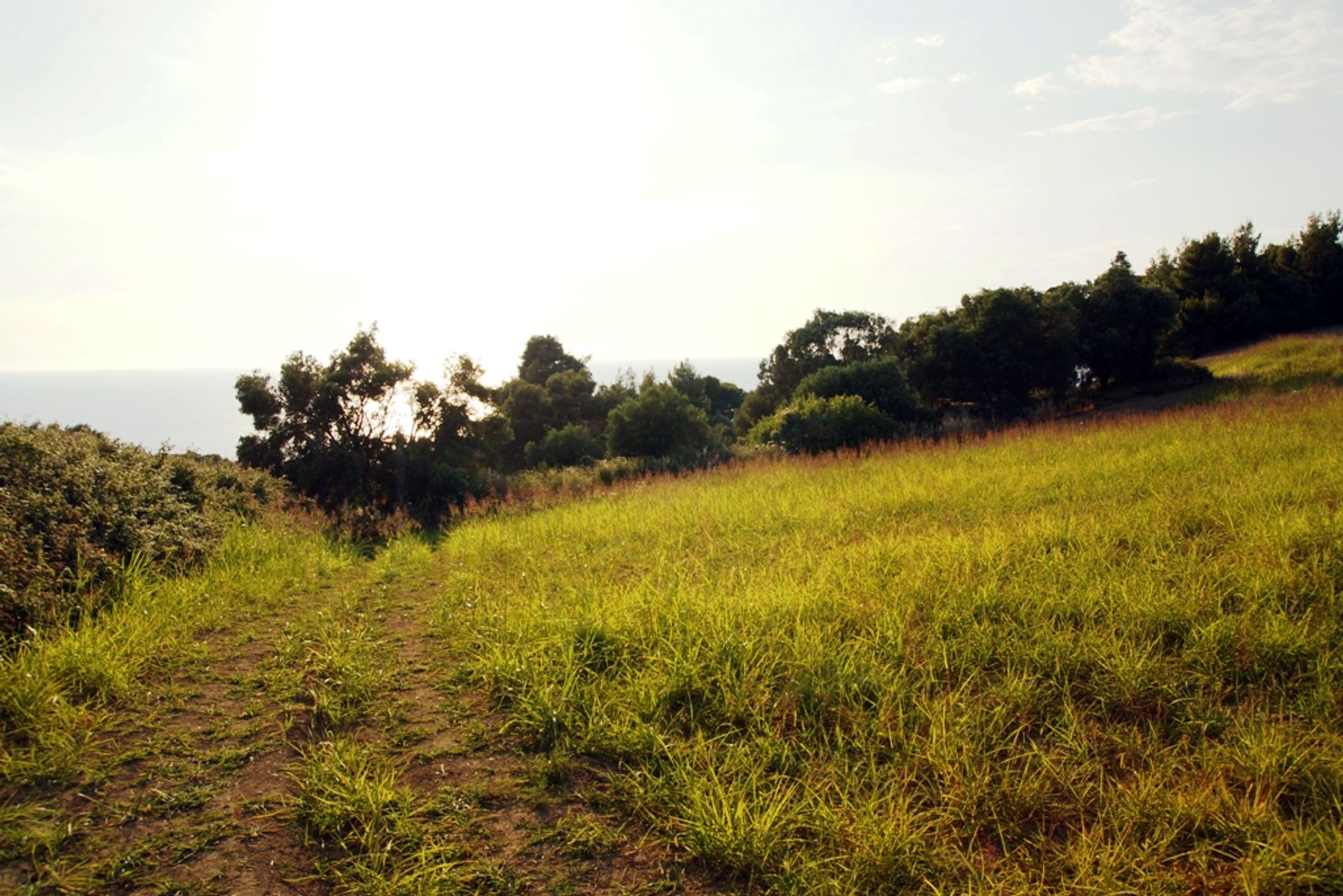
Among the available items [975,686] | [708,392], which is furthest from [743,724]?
[708,392]

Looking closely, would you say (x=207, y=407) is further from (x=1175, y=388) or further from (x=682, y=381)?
(x=1175, y=388)

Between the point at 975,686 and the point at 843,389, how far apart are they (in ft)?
69.4

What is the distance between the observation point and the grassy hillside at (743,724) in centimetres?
285

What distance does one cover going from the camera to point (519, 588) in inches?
250

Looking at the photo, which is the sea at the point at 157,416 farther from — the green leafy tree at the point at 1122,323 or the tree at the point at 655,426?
the green leafy tree at the point at 1122,323

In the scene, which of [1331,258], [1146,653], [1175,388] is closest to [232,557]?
[1146,653]

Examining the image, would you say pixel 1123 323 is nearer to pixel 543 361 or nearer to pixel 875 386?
pixel 875 386

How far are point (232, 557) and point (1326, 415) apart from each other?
14.6 meters

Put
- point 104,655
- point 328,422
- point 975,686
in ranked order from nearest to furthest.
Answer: point 975,686 < point 104,655 < point 328,422

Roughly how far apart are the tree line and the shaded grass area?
1141 centimetres

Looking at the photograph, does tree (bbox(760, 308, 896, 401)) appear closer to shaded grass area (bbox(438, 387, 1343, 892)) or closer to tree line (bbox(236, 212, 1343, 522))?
tree line (bbox(236, 212, 1343, 522))

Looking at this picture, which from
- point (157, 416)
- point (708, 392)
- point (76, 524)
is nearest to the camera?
point (76, 524)

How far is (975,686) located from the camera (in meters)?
3.94

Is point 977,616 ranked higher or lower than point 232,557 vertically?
lower
